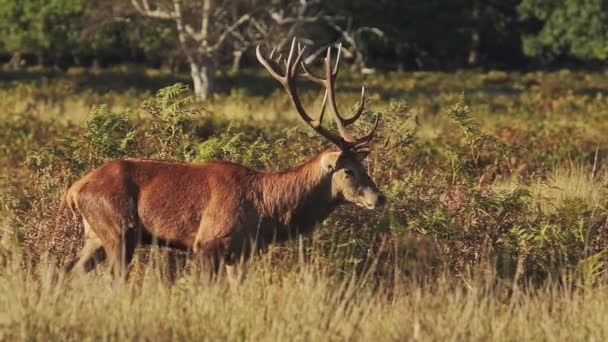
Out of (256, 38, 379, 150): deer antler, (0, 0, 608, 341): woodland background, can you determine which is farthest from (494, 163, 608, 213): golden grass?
(256, 38, 379, 150): deer antler

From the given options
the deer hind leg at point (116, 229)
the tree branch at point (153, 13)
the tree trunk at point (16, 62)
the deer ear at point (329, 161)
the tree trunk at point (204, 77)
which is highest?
the tree branch at point (153, 13)

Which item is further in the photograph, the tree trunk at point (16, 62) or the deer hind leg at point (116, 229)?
the tree trunk at point (16, 62)

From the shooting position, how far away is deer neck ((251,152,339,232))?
34.2 ft

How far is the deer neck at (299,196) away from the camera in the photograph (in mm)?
10438

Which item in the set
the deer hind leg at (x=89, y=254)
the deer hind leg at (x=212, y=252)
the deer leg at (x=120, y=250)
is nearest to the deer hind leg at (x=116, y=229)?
the deer leg at (x=120, y=250)

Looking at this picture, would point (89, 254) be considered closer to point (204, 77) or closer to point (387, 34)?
point (204, 77)

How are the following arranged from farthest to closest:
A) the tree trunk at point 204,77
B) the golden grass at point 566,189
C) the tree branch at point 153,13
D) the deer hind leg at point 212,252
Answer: the tree branch at point 153,13, the tree trunk at point 204,77, the golden grass at point 566,189, the deer hind leg at point 212,252

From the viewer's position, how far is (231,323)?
7.95 m

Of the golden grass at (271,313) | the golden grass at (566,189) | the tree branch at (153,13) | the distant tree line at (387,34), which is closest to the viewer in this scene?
the golden grass at (271,313)

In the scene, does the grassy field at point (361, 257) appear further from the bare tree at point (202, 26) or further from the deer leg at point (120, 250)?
the bare tree at point (202, 26)

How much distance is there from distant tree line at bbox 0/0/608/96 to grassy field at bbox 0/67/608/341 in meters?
31.2

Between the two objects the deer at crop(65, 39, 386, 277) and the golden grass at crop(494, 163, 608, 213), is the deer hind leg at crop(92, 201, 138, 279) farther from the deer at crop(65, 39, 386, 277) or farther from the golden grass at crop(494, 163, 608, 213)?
the golden grass at crop(494, 163, 608, 213)

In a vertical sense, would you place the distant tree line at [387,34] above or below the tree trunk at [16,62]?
above

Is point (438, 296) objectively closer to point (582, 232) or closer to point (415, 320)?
point (415, 320)
